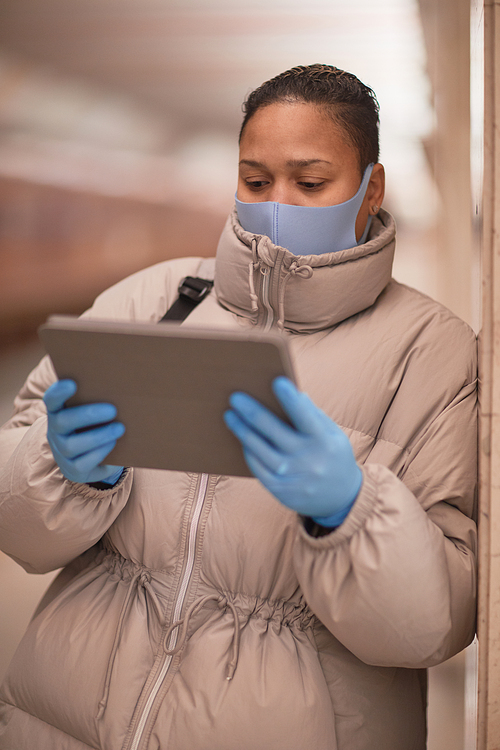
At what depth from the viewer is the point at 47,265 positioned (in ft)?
6.84

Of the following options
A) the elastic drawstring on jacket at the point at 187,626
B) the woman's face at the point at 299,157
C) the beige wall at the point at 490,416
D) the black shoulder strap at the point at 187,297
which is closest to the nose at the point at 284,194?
the woman's face at the point at 299,157

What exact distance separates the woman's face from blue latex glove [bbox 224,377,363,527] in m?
0.45

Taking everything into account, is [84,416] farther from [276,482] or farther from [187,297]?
[187,297]

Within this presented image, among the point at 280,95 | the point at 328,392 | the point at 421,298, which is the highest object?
the point at 280,95

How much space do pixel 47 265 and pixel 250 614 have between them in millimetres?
1597

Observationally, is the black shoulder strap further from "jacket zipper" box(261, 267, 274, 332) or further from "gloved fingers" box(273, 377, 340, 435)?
"gloved fingers" box(273, 377, 340, 435)

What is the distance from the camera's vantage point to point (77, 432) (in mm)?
772

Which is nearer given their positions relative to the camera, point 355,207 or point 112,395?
point 112,395

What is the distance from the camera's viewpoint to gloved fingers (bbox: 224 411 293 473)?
66cm

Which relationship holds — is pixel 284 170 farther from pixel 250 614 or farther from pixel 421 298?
pixel 250 614

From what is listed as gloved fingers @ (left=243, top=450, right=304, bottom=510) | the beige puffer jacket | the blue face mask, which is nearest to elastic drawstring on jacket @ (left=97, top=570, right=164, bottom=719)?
the beige puffer jacket

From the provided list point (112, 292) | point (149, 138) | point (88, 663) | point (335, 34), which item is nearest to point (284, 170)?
point (112, 292)

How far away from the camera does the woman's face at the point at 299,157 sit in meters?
0.95

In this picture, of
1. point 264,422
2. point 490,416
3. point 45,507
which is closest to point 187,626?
point 45,507
